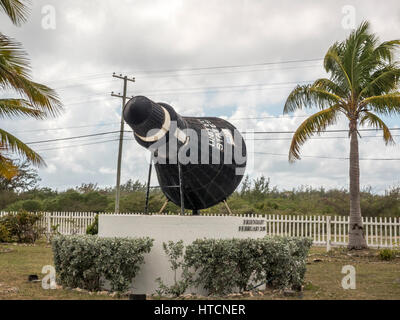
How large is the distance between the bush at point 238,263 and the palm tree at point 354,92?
25.5 ft

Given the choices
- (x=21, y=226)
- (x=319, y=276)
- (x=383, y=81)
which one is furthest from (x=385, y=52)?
(x=21, y=226)

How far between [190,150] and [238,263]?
209 centimetres

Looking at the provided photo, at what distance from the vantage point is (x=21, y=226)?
18984 millimetres

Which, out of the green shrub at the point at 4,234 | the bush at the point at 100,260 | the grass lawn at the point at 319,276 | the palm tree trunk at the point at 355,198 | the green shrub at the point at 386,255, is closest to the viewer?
the bush at the point at 100,260

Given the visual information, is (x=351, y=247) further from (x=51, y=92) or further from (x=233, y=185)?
(x=51, y=92)

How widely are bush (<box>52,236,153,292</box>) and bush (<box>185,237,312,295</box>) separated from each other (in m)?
0.87

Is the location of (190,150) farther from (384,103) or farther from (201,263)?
(384,103)

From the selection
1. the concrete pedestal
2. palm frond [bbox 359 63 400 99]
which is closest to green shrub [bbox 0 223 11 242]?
the concrete pedestal

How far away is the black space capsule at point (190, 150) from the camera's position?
7.25 m

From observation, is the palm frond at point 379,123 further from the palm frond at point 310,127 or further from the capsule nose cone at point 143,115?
the capsule nose cone at point 143,115

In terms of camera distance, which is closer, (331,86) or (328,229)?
(331,86)

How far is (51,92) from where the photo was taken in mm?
9547

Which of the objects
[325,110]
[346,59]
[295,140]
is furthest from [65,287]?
[346,59]

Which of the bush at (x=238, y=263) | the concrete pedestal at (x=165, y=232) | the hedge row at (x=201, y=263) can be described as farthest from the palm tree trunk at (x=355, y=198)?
the concrete pedestal at (x=165, y=232)
